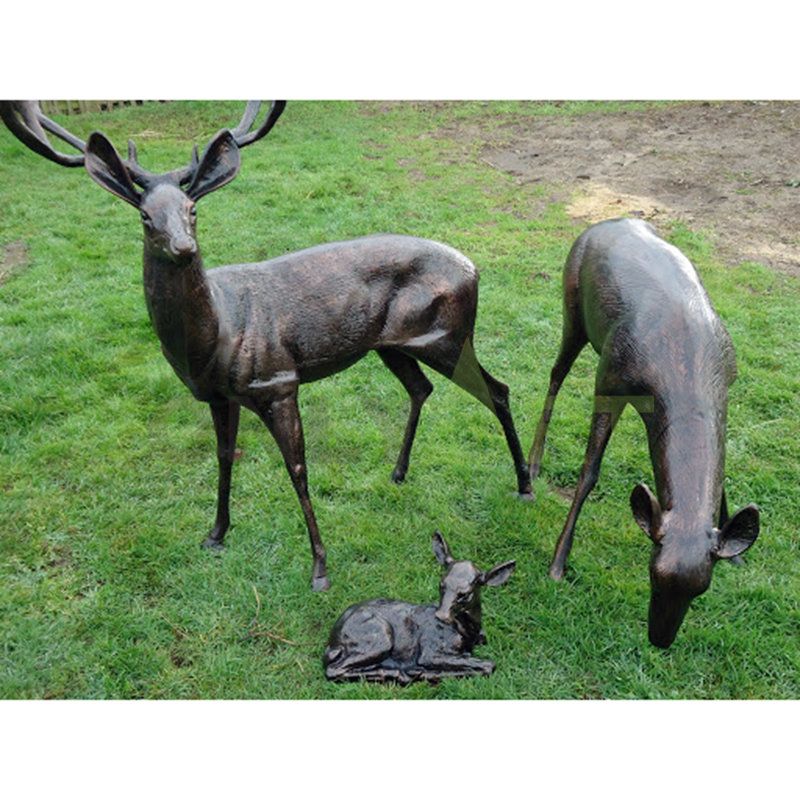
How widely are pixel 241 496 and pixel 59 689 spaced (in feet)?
5.30

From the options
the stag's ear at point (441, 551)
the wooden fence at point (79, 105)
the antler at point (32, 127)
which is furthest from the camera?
the wooden fence at point (79, 105)

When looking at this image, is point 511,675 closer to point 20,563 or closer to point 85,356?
point 20,563

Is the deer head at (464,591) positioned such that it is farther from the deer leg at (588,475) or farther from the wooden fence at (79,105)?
the wooden fence at (79,105)

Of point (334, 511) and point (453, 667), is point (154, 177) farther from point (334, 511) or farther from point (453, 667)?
point (453, 667)

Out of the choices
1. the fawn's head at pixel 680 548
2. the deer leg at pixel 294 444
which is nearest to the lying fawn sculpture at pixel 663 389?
the fawn's head at pixel 680 548

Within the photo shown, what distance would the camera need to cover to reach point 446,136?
1198 cm

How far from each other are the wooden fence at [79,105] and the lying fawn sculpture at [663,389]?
34.2 ft

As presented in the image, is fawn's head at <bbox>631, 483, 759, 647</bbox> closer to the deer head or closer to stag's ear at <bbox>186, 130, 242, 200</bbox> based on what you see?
the deer head

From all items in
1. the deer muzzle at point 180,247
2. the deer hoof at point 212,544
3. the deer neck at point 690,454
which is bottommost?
the deer hoof at point 212,544

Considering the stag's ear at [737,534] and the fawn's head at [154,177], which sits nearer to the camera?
the stag's ear at [737,534]

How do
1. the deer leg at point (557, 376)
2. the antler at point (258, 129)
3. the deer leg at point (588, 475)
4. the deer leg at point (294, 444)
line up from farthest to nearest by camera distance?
the deer leg at point (557, 376)
the deer leg at point (588, 475)
the deer leg at point (294, 444)
the antler at point (258, 129)

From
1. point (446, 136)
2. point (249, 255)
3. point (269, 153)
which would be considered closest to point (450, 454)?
point (249, 255)

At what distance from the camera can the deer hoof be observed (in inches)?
177

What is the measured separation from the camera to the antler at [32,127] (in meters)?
3.21
